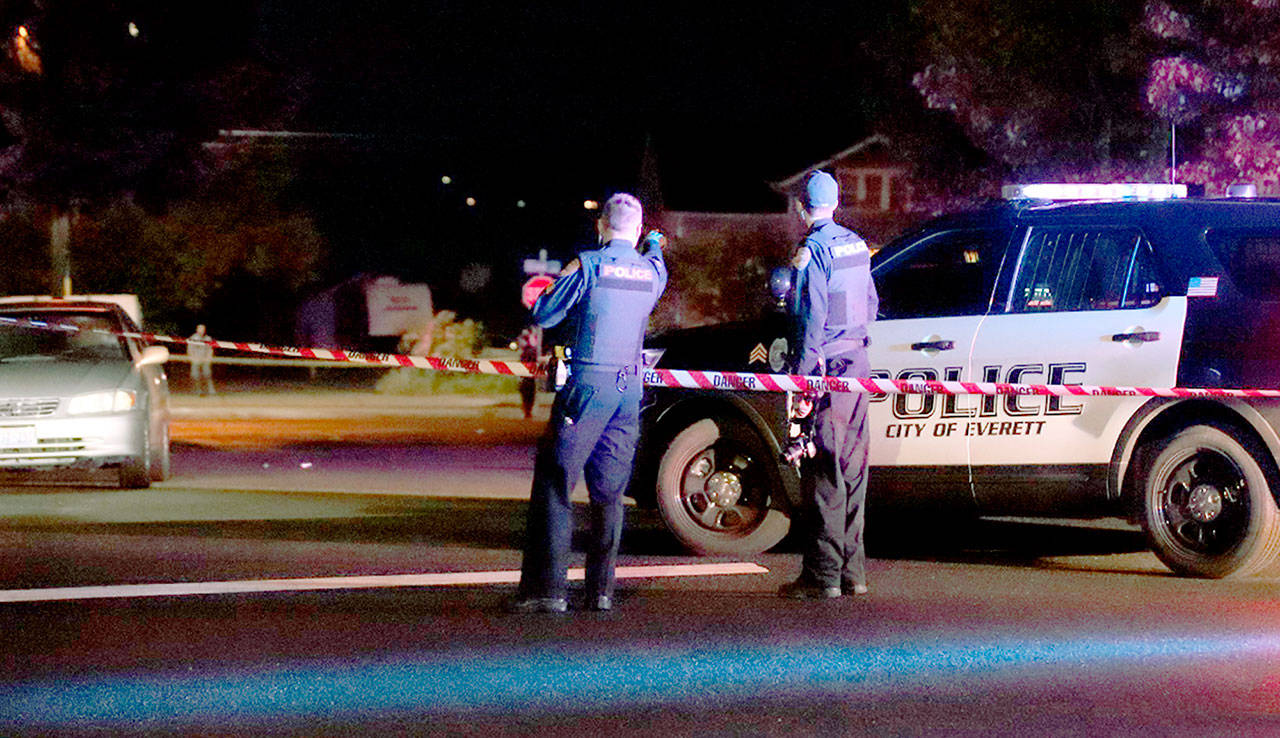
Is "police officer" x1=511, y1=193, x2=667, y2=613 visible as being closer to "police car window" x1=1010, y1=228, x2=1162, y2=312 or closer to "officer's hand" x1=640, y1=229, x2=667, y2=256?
"officer's hand" x1=640, y1=229, x2=667, y2=256

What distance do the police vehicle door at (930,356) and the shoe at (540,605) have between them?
212 cm

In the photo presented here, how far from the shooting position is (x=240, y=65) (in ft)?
74.9

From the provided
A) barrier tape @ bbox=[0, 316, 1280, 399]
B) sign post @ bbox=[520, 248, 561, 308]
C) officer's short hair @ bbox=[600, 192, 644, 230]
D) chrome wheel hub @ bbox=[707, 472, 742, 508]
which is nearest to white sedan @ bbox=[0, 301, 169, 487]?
barrier tape @ bbox=[0, 316, 1280, 399]

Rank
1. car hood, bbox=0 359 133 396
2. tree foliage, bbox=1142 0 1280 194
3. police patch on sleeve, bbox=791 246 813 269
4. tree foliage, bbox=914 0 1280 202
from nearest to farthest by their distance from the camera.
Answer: police patch on sleeve, bbox=791 246 813 269
car hood, bbox=0 359 133 396
tree foliage, bbox=1142 0 1280 194
tree foliage, bbox=914 0 1280 202

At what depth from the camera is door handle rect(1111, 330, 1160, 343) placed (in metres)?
8.45

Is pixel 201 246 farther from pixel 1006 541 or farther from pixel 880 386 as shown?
pixel 880 386

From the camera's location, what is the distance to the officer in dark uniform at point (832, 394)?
8031 millimetres

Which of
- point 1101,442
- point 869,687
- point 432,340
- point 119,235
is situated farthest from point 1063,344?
point 119,235

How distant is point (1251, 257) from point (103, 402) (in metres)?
8.23

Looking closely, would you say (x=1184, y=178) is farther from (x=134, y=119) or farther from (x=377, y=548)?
(x=134, y=119)

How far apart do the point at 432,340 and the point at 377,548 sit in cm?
2642

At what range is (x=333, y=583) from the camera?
850 centimetres

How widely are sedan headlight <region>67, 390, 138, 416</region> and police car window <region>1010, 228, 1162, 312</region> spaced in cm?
713

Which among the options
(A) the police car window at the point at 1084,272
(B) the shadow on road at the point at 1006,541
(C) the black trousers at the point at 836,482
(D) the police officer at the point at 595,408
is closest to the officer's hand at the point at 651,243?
(D) the police officer at the point at 595,408
